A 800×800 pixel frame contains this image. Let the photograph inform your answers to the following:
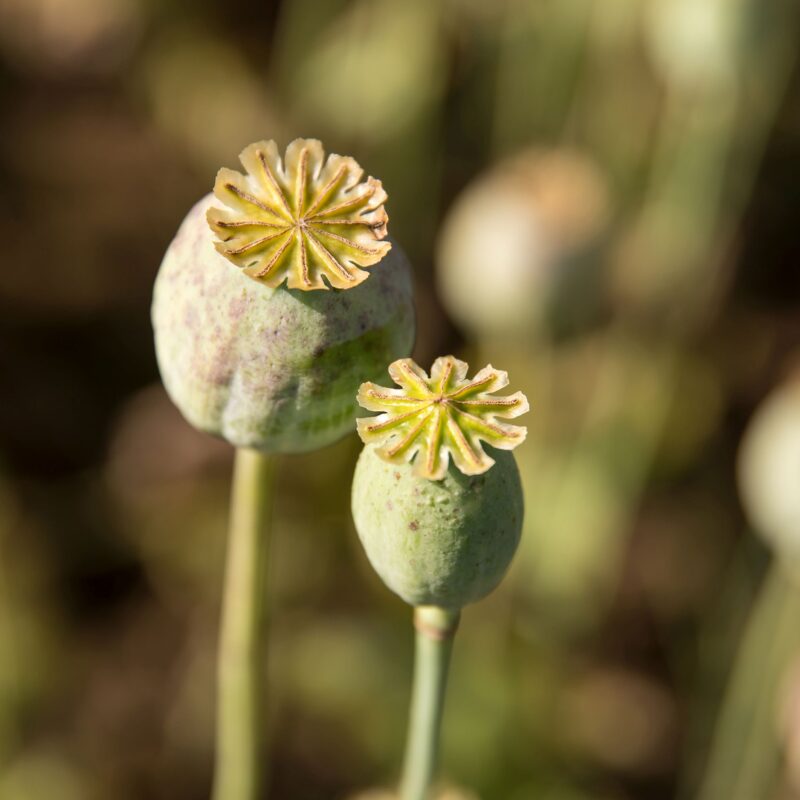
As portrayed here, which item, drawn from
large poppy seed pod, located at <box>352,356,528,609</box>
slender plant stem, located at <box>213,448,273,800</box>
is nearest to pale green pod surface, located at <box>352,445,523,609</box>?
large poppy seed pod, located at <box>352,356,528,609</box>

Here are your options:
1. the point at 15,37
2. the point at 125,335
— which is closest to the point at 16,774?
the point at 125,335

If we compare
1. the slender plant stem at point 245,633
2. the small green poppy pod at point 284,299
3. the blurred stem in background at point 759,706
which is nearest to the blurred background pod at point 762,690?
the blurred stem in background at point 759,706

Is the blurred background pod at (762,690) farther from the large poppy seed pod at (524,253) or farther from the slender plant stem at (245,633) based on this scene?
the slender plant stem at (245,633)

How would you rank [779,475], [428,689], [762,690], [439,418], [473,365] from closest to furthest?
[439,418] → [428,689] → [779,475] → [762,690] → [473,365]

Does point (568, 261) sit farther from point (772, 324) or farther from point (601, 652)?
point (772, 324)

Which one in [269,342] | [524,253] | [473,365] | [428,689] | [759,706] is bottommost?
[428,689]

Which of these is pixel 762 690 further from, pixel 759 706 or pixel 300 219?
pixel 300 219

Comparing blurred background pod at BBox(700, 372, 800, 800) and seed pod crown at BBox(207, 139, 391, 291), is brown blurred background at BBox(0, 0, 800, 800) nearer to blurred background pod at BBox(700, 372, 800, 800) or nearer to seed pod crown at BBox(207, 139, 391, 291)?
blurred background pod at BBox(700, 372, 800, 800)

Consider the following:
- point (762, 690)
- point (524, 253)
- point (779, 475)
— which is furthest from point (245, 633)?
point (762, 690)
